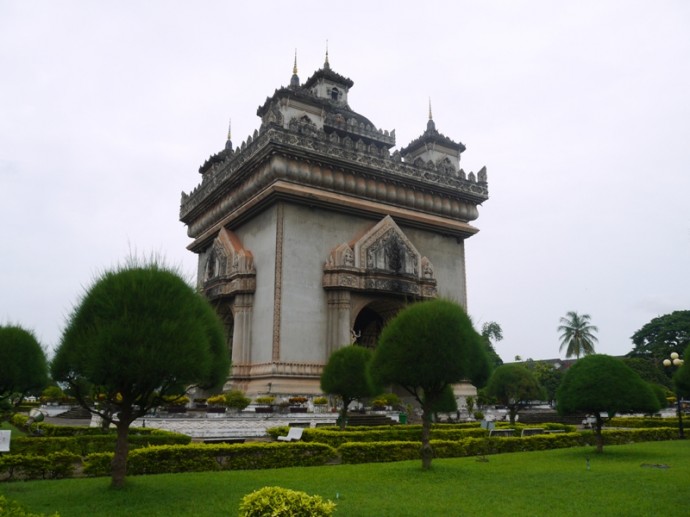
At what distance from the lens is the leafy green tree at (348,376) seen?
67.6 feet

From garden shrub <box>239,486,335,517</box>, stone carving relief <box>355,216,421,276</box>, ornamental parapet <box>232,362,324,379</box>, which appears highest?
stone carving relief <box>355,216,421,276</box>

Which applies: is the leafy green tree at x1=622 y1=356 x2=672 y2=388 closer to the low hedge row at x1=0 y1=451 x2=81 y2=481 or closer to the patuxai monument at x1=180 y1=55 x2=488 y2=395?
the patuxai monument at x1=180 y1=55 x2=488 y2=395

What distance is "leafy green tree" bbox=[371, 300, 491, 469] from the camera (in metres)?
13.6

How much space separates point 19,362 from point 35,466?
23.6ft

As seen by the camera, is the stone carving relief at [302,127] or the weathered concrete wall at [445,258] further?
the weathered concrete wall at [445,258]

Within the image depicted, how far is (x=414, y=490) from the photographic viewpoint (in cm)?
1041

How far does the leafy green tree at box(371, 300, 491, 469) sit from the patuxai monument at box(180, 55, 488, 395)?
34.7 ft

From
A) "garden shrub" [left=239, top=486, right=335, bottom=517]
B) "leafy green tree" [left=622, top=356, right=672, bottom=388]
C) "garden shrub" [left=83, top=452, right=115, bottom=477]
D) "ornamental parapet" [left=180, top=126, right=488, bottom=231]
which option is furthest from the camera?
"leafy green tree" [left=622, top=356, right=672, bottom=388]

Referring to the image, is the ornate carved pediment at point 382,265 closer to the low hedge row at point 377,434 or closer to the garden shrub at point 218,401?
the garden shrub at point 218,401

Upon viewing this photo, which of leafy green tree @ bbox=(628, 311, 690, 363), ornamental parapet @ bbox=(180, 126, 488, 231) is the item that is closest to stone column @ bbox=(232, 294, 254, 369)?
ornamental parapet @ bbox=(180, 126, 488, 231)

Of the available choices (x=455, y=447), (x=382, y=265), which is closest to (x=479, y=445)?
(x=455, y=447)

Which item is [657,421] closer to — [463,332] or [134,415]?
[463,332]

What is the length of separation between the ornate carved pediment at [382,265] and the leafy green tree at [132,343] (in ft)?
55.5

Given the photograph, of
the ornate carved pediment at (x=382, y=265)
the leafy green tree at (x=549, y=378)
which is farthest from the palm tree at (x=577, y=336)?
the ornate carved pediment at (x=382, y=265)
